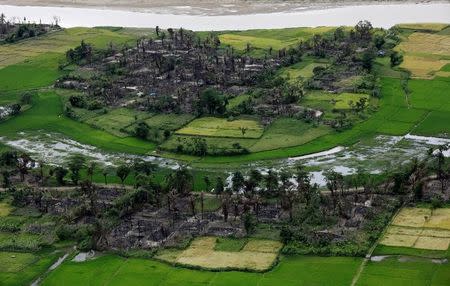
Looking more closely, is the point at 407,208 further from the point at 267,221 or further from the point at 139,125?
the point at 139,125

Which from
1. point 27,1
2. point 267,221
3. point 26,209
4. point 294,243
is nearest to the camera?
point 294,243

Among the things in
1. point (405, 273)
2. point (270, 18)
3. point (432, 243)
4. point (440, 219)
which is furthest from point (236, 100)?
point (270, 18)

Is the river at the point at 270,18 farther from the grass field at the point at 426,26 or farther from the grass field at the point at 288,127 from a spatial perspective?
the grass field at the point at 288,127

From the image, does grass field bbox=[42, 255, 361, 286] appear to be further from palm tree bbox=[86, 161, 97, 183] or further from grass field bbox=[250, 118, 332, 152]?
grass field bbox=[250, 118, 332, 152]

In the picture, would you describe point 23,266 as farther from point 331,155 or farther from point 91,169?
point 331,155

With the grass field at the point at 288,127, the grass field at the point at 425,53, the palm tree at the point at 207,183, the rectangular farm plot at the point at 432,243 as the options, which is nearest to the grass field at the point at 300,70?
the grass field at the point at 288,127

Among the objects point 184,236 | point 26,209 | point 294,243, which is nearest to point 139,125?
point 26,209
